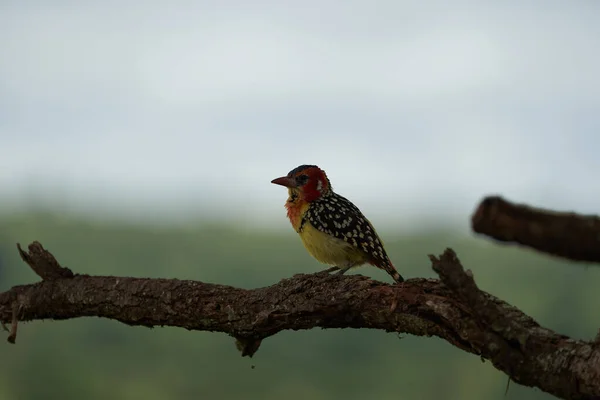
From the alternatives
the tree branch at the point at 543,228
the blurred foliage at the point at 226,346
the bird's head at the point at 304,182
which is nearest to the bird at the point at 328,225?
the bird's head at the point at 304,182

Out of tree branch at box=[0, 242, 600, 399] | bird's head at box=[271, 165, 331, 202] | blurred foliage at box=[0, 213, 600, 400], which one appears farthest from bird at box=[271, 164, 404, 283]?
blurred foliage at box=[0, 213, 600, 400]

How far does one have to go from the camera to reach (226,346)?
30.8 meters

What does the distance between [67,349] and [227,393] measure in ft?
25.2

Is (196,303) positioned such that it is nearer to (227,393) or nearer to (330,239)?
(330,239)

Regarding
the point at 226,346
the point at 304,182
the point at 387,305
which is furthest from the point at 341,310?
the point at 226,346

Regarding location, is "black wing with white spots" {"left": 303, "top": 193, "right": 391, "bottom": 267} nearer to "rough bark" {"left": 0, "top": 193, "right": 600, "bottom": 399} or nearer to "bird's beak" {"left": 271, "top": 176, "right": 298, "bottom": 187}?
"bird's beak" {"left": 271, "top": 176, "right": 298, "bottom": 187}

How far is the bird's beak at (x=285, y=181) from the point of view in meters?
6.57

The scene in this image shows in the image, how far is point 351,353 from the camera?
2820 cm

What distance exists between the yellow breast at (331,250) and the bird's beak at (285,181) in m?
0.45

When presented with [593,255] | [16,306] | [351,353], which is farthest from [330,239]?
[351,353]

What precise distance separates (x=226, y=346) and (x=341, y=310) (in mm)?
27028

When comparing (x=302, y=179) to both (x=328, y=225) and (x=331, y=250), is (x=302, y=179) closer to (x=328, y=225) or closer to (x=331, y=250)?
(x=328, y=225)

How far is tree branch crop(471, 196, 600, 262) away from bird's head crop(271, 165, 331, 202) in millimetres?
3841

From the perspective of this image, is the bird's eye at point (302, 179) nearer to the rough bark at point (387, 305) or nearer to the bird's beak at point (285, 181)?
the bird's beak at point (285, 181)
